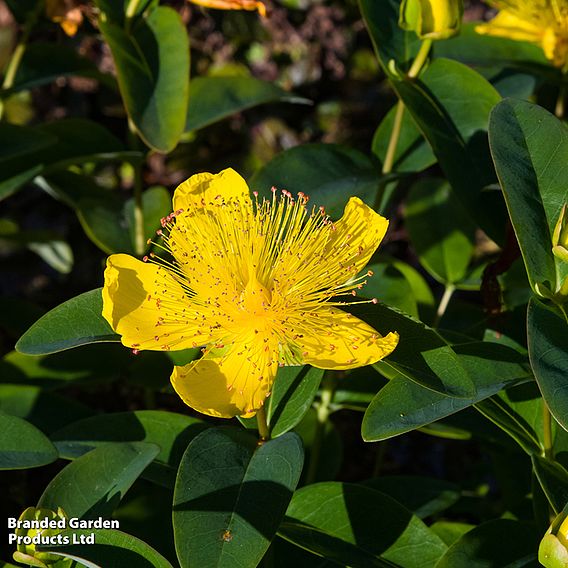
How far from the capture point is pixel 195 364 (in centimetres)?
88

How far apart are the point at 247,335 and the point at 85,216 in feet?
2.01

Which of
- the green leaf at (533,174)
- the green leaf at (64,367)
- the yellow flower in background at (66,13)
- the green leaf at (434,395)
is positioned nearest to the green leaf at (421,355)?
the green leaf at (434,395)

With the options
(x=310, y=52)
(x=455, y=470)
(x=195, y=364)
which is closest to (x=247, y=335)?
(x=195, y=364)

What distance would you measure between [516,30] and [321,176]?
460mm

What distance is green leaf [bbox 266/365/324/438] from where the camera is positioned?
0.95 meters

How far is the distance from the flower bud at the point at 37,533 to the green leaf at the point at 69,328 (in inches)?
6.9

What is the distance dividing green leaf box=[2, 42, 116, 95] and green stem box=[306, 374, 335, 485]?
0.70 metres

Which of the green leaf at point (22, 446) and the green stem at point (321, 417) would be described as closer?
the green leaf at point (22, 446)

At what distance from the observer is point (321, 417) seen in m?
1.25

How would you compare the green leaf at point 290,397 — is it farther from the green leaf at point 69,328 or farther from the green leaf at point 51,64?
the green leaf at point 51,64

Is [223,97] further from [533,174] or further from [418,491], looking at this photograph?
[418,491]

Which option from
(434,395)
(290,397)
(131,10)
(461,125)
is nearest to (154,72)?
(131,10)

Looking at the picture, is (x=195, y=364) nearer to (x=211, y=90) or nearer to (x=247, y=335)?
(x=247, y=335)

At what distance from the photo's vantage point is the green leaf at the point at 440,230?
1451 millimetres
